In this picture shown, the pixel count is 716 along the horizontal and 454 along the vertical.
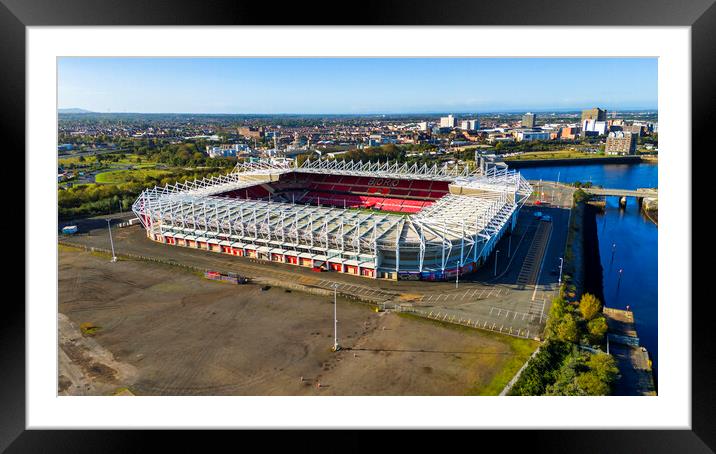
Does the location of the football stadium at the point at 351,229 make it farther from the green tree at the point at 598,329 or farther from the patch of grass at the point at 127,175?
the patch of grass at the point at 127,175

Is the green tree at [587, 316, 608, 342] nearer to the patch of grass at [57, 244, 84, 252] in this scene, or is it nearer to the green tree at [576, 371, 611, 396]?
the green tree at [576, 371, 611, 396]

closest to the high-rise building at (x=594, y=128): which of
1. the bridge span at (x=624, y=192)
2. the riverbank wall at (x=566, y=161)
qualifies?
the riverbank wall at (x=566, y=161)

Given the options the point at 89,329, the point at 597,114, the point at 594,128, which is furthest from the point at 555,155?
the point at 89,329

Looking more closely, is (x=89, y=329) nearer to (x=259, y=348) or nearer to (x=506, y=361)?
(x=259, y=348)

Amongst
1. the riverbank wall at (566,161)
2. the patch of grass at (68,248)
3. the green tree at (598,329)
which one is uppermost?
the riverbank wall at (566,161)

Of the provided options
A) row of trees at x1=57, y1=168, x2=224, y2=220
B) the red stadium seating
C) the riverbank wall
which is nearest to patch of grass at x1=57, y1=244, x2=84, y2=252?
row of trees at x1=57, y1=168, x2=224, y2=220
